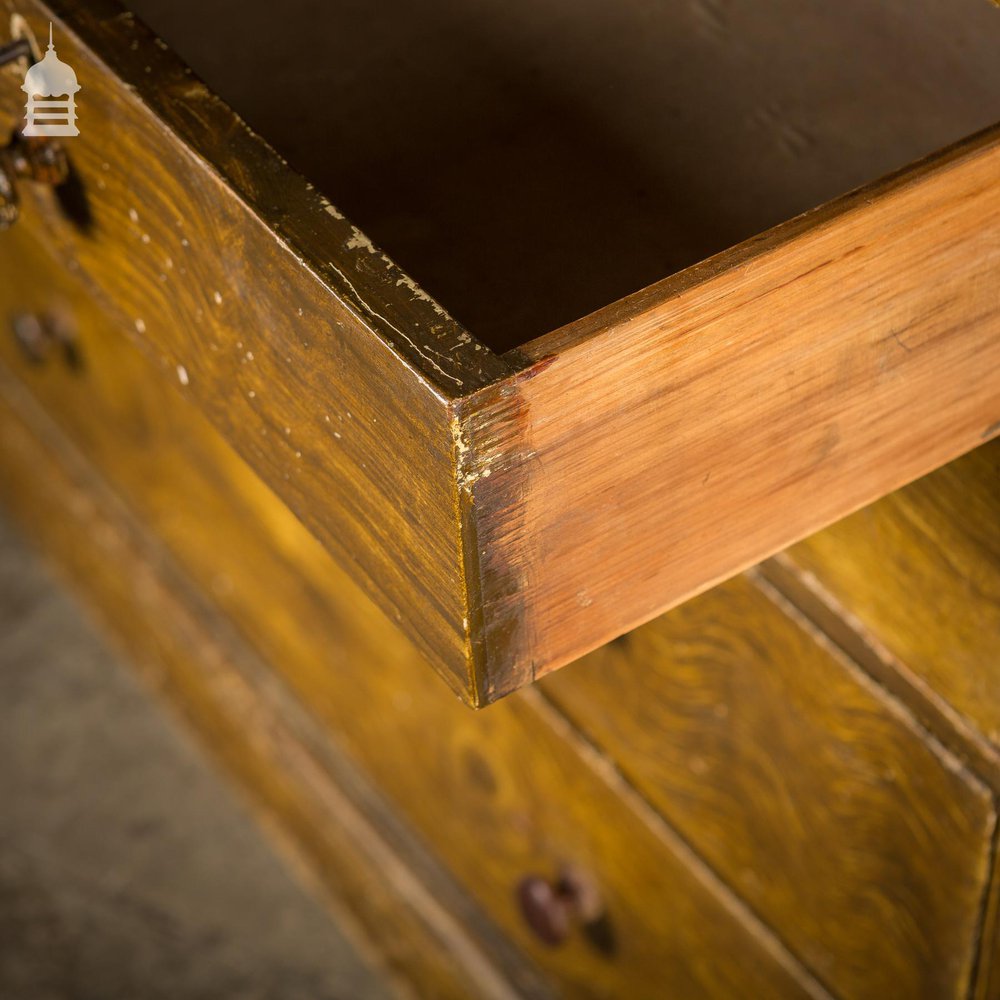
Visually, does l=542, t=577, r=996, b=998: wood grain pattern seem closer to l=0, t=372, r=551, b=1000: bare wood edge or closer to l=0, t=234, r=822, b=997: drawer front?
l=0, t=234, r=822, b=997: drawer front

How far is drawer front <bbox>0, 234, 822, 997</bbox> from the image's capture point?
2.98ft

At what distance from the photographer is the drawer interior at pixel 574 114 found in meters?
0.53

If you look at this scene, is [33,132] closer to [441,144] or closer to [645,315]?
[441,144]

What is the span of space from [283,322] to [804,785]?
17.5 inches

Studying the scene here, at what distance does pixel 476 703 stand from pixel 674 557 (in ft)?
0.27

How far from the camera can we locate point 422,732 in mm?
1085

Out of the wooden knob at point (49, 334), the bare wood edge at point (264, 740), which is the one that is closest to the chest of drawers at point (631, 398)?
the bare wood edge at point (264, 740)

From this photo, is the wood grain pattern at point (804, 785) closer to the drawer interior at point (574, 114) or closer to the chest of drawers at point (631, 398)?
the chest of drawers at point (631, 398)

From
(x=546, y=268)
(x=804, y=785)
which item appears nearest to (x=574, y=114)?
(x=546, y=268)

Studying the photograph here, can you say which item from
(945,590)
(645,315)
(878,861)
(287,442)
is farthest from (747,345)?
(878,861)

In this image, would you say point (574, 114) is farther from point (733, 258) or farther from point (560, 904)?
point (560, 904)

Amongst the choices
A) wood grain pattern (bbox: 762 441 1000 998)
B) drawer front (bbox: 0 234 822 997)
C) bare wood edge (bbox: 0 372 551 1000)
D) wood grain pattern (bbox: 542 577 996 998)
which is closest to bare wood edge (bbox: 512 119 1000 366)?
wood grain pattern (bbox: 762 441 1000 998)

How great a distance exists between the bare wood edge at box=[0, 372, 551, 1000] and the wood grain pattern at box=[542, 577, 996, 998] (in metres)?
0.35

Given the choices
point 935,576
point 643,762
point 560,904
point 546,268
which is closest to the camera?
point 546,268
